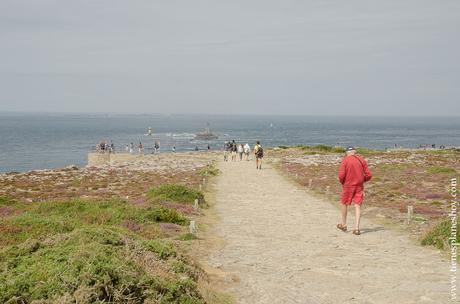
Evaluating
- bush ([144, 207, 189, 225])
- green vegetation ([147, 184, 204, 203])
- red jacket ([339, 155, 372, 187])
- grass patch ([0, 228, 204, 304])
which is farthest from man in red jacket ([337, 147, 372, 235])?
green vegetation ([147, 184, 204, 203])

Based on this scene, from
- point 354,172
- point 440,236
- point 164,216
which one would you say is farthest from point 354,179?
point 164,216

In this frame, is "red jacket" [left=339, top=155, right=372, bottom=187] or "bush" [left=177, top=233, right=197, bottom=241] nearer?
"bush" [left=177, top=233, right=197, bottom=241]

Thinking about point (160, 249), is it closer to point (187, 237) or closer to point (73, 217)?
point (187, 237)

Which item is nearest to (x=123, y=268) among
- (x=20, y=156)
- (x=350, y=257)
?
(x=350, y=257)

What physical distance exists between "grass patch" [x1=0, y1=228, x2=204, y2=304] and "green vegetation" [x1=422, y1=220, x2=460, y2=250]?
740 cm

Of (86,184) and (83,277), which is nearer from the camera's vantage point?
(83,277)

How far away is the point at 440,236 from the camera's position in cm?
1255

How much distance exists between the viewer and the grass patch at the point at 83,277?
20.9 feet

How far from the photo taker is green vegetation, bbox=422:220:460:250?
12180 mm

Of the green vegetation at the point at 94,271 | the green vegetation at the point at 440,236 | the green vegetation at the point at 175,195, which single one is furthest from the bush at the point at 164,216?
the green vegetation at the point at 440,236

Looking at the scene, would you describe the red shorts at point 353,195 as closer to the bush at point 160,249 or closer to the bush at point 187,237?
the bush at point 187,237

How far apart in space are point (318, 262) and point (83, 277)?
20.1 feet

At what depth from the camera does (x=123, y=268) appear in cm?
726

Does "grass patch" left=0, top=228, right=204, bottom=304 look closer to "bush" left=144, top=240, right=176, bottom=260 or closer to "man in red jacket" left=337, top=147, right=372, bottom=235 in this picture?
"bush" left=144, top=240, right=176, bottom=260
